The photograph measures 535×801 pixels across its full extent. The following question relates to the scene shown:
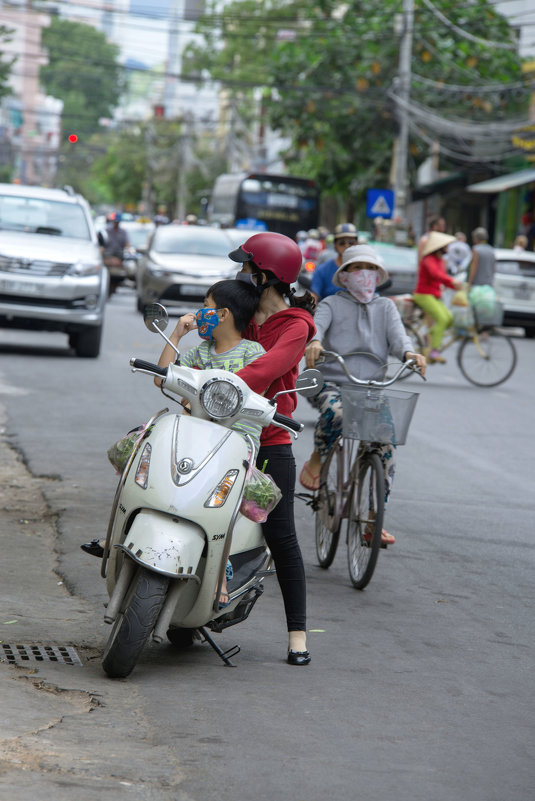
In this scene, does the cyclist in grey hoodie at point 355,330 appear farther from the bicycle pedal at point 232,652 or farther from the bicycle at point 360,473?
the bicycle pedal at point 232,652

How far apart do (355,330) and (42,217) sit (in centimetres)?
1076

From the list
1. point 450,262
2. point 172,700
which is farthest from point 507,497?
point 450,262

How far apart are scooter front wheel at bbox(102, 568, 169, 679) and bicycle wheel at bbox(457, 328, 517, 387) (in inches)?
523

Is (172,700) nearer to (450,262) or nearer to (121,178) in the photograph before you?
(450,262)

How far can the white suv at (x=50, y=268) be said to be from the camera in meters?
16.9

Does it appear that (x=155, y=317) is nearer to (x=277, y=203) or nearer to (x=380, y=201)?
(x=380, y=201)

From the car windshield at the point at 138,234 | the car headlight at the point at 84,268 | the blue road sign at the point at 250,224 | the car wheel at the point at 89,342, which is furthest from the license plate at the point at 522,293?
the blue road sign at the point at 250,224

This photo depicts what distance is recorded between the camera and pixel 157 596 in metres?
4.95

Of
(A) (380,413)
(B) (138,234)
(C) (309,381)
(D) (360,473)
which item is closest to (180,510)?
(C) (309,381)

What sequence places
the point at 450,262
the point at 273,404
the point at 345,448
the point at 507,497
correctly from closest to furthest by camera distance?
1. the point at 273,404
2. the point at 345,448
3. the point at 507,497
4. the point at 450,262

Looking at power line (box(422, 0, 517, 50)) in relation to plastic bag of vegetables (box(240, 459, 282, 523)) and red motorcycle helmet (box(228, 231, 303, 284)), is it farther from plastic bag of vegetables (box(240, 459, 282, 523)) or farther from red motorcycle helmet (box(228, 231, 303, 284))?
plastic bag of vegetables (box(240, 459, 282, 523))

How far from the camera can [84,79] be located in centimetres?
13550

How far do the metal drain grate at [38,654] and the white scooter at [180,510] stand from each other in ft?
1.15

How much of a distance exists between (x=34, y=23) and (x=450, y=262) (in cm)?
11440
